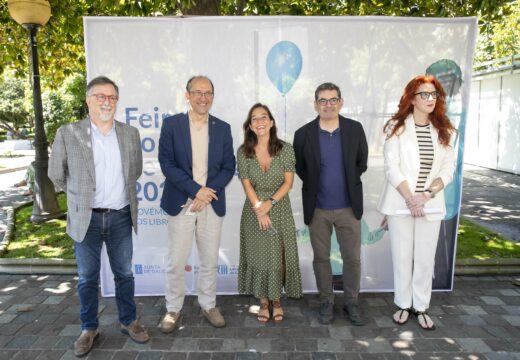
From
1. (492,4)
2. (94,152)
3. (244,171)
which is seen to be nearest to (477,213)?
(492,4)

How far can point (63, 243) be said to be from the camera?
20.8 feet

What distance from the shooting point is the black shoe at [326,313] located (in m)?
3.87

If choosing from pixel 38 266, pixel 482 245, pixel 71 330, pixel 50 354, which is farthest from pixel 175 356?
pixel 482 245

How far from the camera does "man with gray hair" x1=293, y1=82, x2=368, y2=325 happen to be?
144 inches

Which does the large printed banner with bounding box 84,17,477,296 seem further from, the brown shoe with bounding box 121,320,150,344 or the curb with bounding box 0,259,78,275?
the curb with bounding box 0,259,78,275

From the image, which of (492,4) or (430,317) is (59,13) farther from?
(430,317)

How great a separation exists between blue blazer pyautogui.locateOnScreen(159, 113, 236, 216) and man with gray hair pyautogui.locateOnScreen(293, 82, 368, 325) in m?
0.69

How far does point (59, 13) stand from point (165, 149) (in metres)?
5.29

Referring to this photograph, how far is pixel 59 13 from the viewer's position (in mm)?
Answer: 7359

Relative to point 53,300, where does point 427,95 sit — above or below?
above

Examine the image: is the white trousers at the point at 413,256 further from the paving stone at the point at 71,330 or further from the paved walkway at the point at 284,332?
the paving stone at the point at 71,330

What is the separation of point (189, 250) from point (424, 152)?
2.20 metres

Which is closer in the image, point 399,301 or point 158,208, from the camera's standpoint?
point 399,301

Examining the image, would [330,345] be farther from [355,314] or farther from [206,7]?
[206,7]
